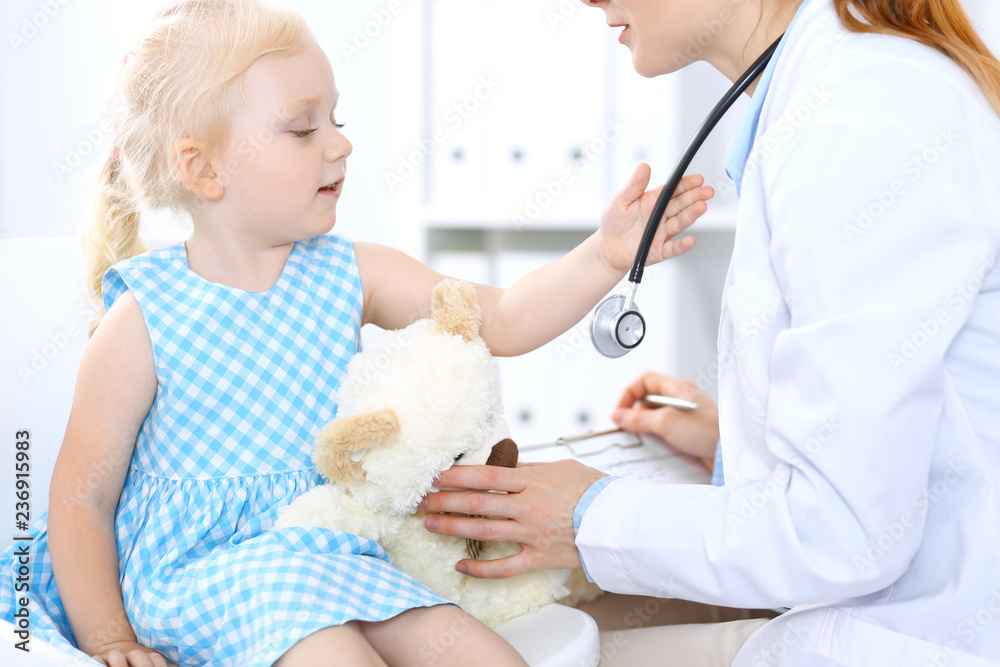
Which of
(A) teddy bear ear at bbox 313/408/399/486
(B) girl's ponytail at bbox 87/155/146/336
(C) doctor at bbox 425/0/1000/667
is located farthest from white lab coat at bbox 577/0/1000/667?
(B) girl's ponytail at bbox 87/155/146/336

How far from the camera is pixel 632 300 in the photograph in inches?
35.7

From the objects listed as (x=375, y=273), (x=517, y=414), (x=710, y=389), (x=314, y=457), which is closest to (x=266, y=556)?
(x=314, y=457)

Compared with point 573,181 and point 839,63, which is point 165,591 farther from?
point 573,181

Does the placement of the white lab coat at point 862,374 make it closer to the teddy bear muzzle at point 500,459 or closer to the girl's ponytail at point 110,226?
the teddy bear muzzle at point 500,459

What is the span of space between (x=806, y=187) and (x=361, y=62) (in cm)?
197

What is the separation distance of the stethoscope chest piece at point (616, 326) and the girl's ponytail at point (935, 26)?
344 millimetres

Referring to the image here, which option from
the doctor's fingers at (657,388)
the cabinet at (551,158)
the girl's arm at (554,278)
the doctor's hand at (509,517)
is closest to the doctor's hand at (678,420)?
the doctor's fingers at (657,388)

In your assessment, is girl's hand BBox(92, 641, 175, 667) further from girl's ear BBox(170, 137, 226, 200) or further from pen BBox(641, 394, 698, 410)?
pen BBox(641, 394, 698, 410)

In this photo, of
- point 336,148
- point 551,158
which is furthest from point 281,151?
point 551,158

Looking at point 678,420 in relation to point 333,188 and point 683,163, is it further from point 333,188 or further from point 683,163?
point 333,188

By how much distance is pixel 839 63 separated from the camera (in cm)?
68

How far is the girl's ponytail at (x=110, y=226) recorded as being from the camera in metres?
0.99

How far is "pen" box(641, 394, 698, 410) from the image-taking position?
133cm

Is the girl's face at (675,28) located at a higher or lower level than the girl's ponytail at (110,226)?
higher
